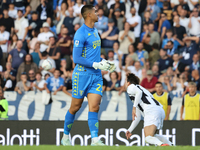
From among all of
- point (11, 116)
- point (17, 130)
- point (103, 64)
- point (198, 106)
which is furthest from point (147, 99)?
point (11, 116)

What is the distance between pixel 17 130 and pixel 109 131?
98.2 inches

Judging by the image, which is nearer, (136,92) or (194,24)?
(136,92)

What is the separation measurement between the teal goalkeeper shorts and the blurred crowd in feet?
16.2

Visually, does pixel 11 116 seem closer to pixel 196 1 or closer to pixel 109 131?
pixel 109 131

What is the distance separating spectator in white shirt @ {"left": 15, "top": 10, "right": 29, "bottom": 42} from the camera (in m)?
14.5

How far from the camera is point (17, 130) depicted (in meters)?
10.5

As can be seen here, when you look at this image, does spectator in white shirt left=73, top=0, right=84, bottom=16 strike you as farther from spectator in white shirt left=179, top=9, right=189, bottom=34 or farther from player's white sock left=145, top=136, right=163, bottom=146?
player's white sock left=145, top=136, right=163, bottom=146

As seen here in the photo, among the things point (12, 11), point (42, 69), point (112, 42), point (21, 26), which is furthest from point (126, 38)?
point (12, 11)

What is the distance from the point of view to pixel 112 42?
44.9ft

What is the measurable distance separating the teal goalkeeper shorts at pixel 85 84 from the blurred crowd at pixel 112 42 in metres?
4.93

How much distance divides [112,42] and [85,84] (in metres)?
7.11


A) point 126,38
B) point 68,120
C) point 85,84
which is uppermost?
point 126,38

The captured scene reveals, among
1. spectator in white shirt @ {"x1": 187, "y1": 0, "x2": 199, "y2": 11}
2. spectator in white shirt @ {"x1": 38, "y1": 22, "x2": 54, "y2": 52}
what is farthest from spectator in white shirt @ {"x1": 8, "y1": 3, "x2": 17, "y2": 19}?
spectator in white shirt @ {"x1": 187, "y1": 0, "x2": 199, "y2": 11}

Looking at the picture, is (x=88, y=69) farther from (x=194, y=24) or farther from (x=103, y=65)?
(x=194, y=24)
